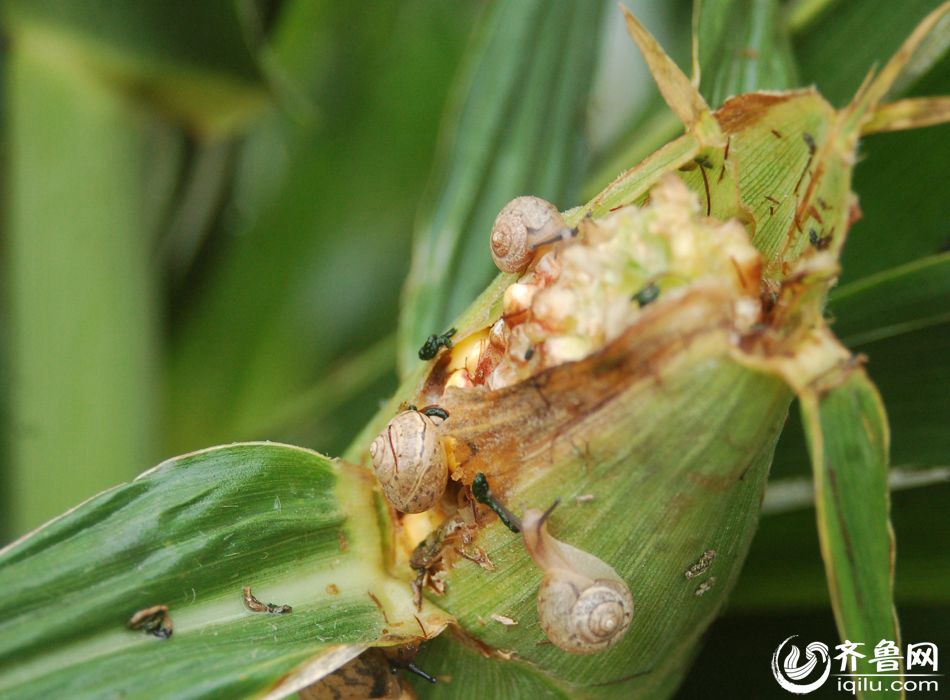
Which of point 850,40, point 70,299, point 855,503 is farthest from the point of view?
point 70,299

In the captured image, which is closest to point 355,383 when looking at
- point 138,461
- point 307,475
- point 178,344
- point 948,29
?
point 138,461

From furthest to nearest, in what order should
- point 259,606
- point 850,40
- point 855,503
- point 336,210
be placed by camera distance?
point 336,210 < point 850,40 < point 259,606 < point 855,503

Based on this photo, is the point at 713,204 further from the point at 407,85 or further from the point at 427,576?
the point at 407,85

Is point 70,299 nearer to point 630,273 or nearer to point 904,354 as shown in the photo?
point 630,273

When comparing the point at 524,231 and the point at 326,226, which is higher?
the point at 326,226

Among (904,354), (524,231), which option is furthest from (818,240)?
(904,354)

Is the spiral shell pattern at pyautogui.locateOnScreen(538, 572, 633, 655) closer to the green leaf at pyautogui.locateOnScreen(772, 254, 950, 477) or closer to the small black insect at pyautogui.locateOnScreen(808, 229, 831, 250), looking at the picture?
the small black insect at pyautogui.locateOnScreen(808, 229, 831, 250)

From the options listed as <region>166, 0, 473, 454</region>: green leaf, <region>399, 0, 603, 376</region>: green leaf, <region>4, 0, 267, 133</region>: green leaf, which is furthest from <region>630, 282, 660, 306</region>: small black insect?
<region>166, 0, 473, 454</region>: green leaf
